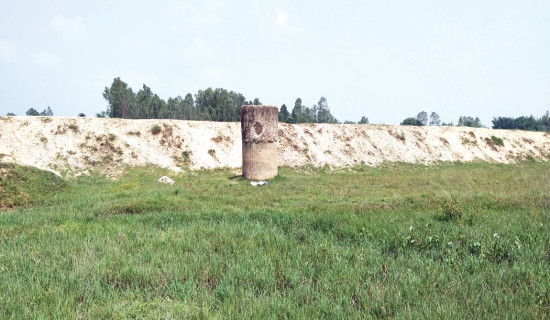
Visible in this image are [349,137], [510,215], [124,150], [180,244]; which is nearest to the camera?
[180,244]

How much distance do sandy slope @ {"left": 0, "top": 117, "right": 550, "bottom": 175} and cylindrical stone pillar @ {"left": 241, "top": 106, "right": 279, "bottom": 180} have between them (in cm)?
879

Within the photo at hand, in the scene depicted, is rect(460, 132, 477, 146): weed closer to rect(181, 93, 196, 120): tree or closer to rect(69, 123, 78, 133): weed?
rect(69, 123, 78, 133): weed

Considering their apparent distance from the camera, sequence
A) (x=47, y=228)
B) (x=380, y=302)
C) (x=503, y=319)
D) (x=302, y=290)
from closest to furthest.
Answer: (x=503, y=319)
(x=380, y=302)
(x=302, y=290)
(x=47, y=228)

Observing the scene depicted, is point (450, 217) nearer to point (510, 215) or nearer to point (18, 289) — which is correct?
point (510, 215)

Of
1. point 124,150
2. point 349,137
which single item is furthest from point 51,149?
point 349,137

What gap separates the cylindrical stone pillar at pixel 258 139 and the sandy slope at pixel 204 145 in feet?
28.8

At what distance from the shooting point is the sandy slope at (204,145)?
2727cm

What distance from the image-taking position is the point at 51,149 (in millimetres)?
27344

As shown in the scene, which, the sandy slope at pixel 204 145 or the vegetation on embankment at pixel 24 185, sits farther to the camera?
the sandy slope at pixel 204 145

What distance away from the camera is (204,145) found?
32344mm

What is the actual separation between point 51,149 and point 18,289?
2740 centimetres

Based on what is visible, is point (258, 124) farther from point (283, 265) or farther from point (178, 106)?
point (178, 106)

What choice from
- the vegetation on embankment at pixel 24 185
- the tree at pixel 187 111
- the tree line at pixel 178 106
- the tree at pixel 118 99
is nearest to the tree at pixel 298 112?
the tree line at pixel 178 106

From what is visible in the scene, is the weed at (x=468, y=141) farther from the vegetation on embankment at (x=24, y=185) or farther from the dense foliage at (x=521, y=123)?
the dense foliage at (x=521, y=123)
